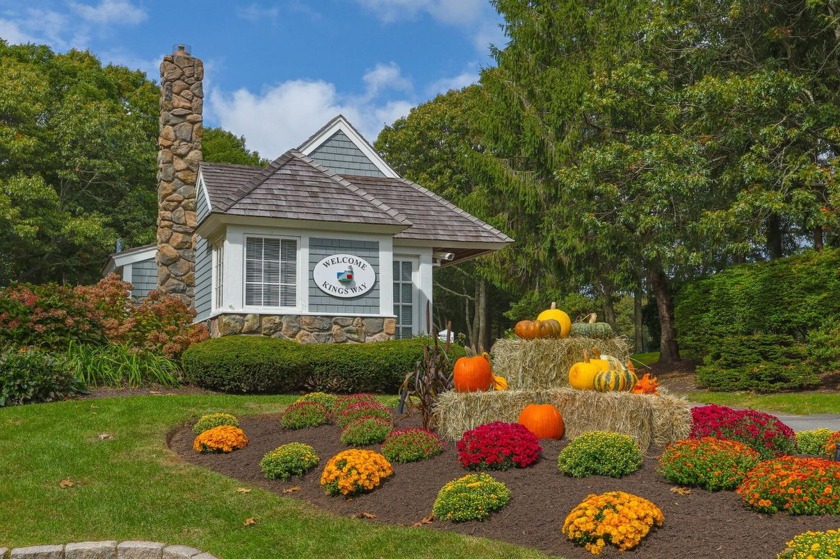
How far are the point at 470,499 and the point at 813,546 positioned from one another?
7.47ft

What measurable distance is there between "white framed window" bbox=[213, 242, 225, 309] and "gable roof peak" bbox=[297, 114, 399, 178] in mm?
3475

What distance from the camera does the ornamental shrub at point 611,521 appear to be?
16.3 feet

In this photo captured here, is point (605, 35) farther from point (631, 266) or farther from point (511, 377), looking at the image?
point (511, 377)

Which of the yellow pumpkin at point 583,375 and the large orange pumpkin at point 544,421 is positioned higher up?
the yellow pumpkin at point 583,375

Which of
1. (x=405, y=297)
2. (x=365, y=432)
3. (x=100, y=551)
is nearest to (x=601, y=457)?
(x=365, y=432)

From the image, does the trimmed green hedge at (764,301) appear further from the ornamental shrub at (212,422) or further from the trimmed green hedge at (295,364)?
the ornamental shrub at (212,422)

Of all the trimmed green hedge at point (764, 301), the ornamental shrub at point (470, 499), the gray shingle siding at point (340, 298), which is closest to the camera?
the ornamental shrub at point (470, 499)

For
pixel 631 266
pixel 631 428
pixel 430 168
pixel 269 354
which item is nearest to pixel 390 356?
pixel 269 354

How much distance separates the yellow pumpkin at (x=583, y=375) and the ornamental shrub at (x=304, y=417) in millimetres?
3016

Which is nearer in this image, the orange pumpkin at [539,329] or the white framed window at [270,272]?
the orange pumpkin at [539,329]

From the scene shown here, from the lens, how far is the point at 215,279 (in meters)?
15.1

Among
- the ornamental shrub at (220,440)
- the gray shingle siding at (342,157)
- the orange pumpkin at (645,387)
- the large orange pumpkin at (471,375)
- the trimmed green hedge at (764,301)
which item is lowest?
the ornamental shrub at (220,440)

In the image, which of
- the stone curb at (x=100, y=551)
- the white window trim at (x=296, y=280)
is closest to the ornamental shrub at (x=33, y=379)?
the white window trim at (x=296, y=280)

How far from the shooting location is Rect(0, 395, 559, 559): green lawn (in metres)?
Answer: 5.34
